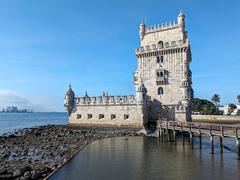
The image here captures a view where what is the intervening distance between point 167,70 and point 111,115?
1237 cm

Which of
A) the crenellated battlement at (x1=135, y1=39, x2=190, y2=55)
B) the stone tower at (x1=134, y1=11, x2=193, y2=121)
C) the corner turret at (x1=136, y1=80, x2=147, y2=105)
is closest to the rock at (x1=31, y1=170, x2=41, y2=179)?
the corner turret at (x1=136, y1=80, x2=147, y2=105)

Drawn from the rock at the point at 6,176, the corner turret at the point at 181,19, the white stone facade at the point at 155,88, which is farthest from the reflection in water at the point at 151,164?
the corner turret at the point at 181,19

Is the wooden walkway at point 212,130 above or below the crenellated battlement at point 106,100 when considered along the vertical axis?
below

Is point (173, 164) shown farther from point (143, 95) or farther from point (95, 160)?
point (143, 95)

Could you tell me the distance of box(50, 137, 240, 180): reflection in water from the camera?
16125 millimetres

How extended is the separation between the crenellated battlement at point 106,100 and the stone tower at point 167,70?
3.03 m

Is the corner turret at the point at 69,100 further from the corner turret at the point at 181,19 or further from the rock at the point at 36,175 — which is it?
the rock at the point at 36,175

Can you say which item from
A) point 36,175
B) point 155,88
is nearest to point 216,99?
point 155,88

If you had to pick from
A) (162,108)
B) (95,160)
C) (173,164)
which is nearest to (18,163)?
(95,160)

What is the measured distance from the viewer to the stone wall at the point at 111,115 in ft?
136

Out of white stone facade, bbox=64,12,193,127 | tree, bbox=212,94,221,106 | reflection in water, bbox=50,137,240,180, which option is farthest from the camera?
tree, bbox=212,94,221,106

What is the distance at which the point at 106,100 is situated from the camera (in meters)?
45.1

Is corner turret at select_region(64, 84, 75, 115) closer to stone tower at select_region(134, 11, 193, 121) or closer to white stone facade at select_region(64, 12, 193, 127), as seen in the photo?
white stone facade at select_region(64, 12, 193, 127)

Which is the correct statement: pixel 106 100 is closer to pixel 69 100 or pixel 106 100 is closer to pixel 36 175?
pixel 69 100
